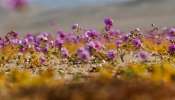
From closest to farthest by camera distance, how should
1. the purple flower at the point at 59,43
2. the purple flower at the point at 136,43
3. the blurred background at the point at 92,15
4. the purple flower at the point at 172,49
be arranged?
the purple flower at the point at 172,49 < the purple flower at the point at 136,43 < the purple flower at the point at 59,43 < the blurred background at the point at 92,15

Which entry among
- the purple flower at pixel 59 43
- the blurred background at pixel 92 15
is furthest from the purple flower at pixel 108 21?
the blurred background at pixel 92 15

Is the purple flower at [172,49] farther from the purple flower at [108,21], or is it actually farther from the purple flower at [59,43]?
the purple flower at [59,43]

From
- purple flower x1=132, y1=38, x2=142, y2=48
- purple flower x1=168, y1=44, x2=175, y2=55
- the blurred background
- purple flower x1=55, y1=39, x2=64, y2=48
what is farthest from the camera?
the blurred background

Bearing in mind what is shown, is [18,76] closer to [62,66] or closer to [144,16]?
[62,66]

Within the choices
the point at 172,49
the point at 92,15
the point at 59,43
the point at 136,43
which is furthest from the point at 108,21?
the point at 92,15

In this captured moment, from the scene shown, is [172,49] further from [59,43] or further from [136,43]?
[59,43]

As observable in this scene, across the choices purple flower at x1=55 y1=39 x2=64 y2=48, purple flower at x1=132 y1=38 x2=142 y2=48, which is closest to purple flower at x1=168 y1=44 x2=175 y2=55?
purple flower at x1=132 y1=38 x2=142 y2=48

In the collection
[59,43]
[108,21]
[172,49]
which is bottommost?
Result: [172,49]

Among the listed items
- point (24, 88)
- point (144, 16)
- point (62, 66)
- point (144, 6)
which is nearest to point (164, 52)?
point (62, 66)

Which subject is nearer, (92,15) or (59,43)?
(59,43)

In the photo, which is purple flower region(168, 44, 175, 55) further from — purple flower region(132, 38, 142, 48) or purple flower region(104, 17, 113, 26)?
purple flower region(104, 17, 113, 26)

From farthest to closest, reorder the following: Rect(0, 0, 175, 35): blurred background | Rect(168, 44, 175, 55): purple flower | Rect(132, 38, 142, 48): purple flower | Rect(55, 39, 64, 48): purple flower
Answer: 1. Rect(0, 0, 175, 35): blurred background
2. Rect(55, 39, 64, 48): purple flower
3. Rect(132, 38, 142, 48): purple flower
4. Rect(168, 44, 175, 55): purple flower
